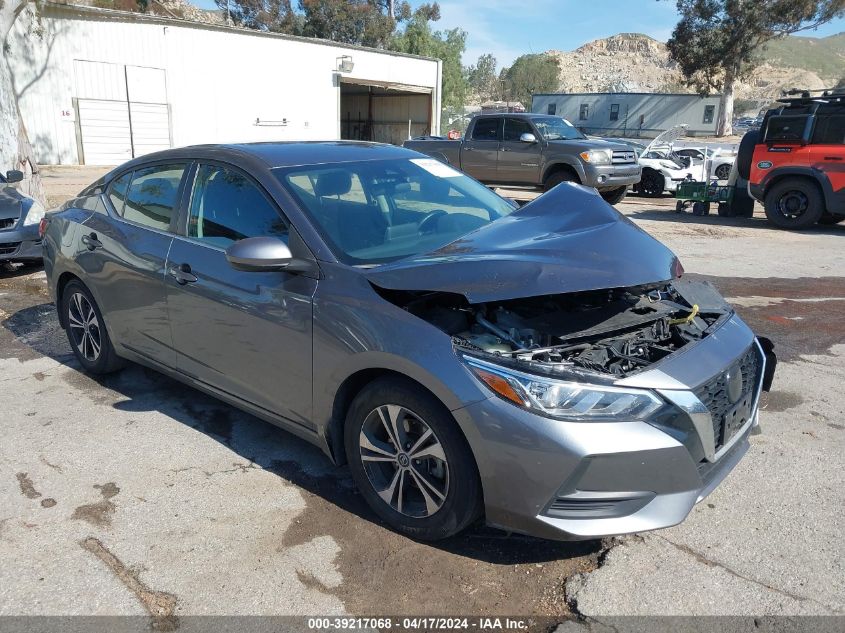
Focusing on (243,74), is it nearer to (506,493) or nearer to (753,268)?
(753,268)

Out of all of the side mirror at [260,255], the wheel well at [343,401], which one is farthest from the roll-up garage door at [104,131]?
the wheel well at [343,401]

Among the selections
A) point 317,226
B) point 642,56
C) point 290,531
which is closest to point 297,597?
point 290,531

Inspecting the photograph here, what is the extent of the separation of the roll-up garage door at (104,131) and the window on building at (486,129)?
14835 mm

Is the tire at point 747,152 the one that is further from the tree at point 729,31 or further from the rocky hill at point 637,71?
the rocky hill at point 637,71

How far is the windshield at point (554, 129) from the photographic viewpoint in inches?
572

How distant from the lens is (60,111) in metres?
23.8

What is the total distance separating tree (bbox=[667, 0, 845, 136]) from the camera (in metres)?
41.1

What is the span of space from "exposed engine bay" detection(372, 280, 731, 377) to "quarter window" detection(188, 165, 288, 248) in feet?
3.25

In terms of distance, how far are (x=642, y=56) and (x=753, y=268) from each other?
150141 mm

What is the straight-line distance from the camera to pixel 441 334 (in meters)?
2.85

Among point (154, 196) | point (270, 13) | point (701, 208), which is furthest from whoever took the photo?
point (270, 13)

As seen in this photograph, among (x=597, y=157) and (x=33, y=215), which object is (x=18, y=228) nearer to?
(x=33, y=215)

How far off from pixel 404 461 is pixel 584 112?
48816 mm

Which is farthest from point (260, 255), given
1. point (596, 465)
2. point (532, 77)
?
point (532, 77)
